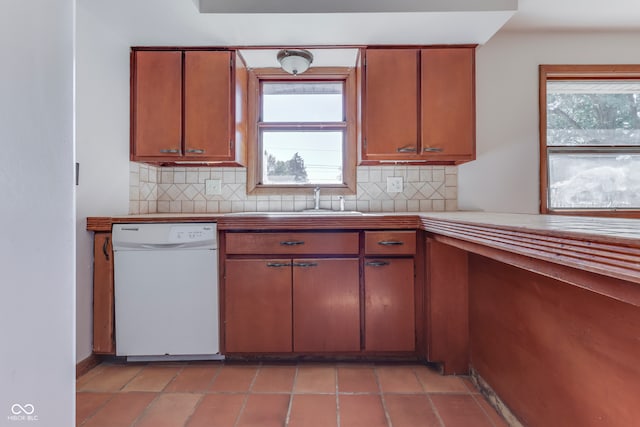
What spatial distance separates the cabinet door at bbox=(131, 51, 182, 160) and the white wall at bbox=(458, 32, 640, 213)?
2.15 meters

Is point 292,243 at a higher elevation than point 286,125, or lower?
lower

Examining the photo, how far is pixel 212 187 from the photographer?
250 cm

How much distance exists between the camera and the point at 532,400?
1218mm

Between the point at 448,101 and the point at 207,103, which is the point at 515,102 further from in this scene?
the point at 207,103

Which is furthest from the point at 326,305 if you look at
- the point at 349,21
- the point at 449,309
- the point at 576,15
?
the point at 576,15

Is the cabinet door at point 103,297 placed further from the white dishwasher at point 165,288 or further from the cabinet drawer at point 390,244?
the cabinet drawer at point 390,244

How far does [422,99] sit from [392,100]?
0.20 m

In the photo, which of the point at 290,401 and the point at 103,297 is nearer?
the point at 290,401

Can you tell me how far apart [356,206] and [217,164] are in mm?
1113
